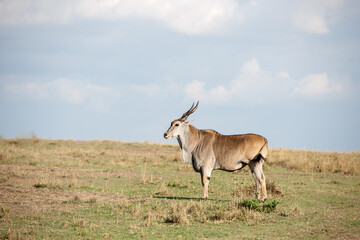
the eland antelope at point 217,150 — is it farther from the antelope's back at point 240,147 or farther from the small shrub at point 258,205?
the small shrub at point 258,205

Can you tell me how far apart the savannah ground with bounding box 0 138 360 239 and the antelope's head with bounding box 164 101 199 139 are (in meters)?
1.96

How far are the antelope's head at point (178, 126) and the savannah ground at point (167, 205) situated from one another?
77.0 inches

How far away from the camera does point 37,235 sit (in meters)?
9.24

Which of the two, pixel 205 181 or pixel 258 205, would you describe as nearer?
pixel 258 205

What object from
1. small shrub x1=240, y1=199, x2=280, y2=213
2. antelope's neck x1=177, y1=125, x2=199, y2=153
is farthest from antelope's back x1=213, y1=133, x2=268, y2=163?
small shrub x1=240, y1=199, x2=280, y2=213

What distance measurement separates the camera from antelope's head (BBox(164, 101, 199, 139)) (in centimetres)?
1358

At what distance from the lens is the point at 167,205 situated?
12.1m

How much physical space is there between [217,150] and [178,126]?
1477mm

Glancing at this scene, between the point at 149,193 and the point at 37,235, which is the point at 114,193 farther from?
the point at 37,235

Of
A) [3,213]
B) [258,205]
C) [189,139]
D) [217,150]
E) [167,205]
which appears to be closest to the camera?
[3,213]

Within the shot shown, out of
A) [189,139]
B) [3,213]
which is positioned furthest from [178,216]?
[3,213]

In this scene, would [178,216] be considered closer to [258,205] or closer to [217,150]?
[258,205]

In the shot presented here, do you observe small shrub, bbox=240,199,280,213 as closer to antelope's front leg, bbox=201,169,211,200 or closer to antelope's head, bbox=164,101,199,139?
antelope's front leg, bbox=201,169,211,200

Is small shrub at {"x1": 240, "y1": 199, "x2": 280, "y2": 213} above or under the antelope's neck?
under
